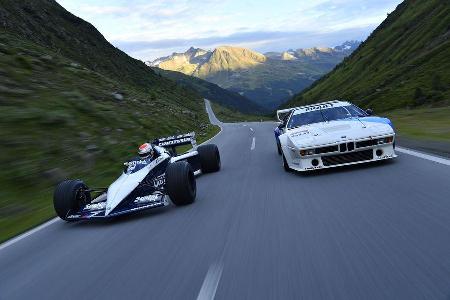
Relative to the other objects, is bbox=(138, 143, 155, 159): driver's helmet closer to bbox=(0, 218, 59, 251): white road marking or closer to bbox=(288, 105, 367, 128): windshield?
bbox=(0, 218, 59, 251): white road marking

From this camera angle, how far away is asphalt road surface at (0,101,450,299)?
14.0ft

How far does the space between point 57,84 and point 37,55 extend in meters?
5.55

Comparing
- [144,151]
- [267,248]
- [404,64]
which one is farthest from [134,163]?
[404,64]

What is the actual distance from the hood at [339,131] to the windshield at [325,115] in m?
0.50

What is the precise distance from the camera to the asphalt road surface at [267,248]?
4273mm

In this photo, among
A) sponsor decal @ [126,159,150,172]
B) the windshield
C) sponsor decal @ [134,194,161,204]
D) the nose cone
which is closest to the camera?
the nose cone

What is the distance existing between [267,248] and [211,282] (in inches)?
40.3

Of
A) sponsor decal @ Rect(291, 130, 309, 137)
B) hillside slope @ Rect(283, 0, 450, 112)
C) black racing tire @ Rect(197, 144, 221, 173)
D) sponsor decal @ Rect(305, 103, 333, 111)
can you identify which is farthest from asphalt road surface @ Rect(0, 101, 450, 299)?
hillside slope @ Rect(283, 0, 450, 112)

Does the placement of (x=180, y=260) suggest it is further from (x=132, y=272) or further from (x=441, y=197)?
(x=441, y=197)

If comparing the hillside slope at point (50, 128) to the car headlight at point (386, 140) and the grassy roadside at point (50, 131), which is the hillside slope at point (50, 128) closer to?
the grassy roadside at point (50, 131)

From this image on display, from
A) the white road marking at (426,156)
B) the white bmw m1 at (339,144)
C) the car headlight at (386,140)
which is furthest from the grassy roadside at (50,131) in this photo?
the white road marking at (426,156)

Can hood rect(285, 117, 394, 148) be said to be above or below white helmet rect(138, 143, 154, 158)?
below

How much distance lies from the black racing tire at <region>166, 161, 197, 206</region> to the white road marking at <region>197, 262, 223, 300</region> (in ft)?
11.3

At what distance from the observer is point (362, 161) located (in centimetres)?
980
